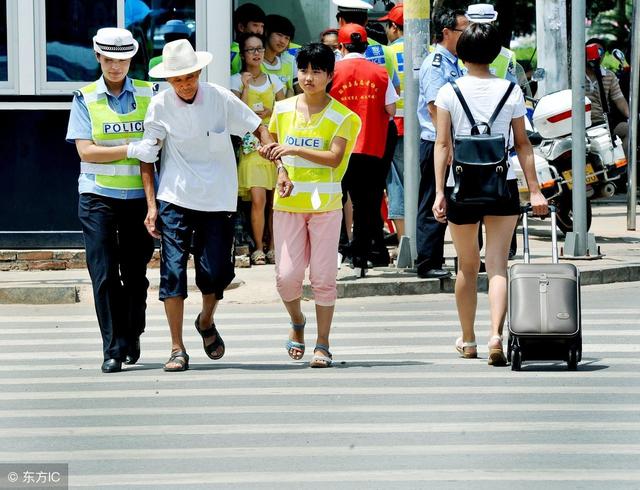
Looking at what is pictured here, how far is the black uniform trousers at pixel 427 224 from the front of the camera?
1224 cm

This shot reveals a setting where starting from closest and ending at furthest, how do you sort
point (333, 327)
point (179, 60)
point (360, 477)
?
point (360, 477) < point (179, 60) < point (333, 327)

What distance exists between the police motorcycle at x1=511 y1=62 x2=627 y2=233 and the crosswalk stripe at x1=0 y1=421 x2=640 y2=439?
7.74 meters

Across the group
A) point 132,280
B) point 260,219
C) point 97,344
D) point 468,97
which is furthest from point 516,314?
point 260,219

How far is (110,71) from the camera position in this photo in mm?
9320

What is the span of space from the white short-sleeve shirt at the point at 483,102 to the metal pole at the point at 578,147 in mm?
4462

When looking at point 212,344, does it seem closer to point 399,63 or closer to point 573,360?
point 573,360

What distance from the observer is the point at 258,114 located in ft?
46.3

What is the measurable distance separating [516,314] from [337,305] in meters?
3.38

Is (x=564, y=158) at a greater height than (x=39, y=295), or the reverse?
(x=564, y=158)

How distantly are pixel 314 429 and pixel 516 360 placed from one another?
185cm

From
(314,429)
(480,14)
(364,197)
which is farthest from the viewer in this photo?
(364,197)

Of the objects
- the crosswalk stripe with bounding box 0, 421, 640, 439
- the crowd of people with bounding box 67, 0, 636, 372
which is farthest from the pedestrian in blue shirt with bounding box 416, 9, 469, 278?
the crosswalk stripe with bounding box 0, 421, 640, 439

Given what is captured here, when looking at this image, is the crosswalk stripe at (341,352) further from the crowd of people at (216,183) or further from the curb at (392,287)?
the curb at (392,287)

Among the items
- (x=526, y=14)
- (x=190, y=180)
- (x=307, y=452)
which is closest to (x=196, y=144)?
(x=190, y=180)
